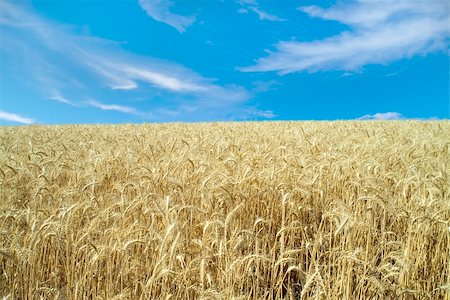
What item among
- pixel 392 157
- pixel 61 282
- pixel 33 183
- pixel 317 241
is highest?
pixel 392 157

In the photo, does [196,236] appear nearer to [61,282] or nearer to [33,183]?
[61,282]

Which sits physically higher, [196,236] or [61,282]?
[196,236]

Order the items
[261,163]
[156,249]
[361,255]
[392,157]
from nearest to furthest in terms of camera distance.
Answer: [156,249] → [361,255] → [261,163] → [392,157]

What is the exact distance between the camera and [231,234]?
9.38ft

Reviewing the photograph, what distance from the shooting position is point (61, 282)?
9.04 ft

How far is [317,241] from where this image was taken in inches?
104

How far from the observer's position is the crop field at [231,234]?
89.5 inches

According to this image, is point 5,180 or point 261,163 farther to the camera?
point 261,163

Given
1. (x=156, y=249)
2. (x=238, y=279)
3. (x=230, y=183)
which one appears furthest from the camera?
(x=230, y=183)

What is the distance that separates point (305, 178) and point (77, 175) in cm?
271

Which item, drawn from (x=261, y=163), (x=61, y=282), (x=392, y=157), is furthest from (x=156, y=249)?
(x=392, y=157)

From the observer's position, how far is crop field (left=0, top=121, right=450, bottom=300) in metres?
2.27

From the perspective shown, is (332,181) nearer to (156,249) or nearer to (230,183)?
(230,183)

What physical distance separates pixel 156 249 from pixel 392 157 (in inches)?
172
